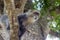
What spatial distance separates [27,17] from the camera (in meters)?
1.86

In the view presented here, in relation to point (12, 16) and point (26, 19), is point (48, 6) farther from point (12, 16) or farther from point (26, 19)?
point (12, 16)

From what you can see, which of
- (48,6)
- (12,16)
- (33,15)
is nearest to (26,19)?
(33,15)

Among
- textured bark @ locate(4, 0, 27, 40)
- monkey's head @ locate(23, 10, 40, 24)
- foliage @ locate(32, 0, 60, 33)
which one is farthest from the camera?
foliage @ locate(32, 0, 60, 33)

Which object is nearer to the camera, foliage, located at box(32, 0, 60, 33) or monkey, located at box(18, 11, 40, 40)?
monkey, located at box(18, 11, 40, 40)

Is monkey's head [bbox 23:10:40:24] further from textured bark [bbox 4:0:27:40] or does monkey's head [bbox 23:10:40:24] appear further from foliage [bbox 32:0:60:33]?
foliage [bbox 32:0:60:33]

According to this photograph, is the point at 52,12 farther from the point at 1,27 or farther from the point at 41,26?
the point at 1,27

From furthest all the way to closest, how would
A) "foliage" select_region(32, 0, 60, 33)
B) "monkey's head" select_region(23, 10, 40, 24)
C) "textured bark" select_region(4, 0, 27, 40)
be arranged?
"foliage" select_region(32, 0, 60, 33) → "monkey's head" select_region(23, 10, 40, 24) → "textured bark" select_region(4, 0, 27, 40)

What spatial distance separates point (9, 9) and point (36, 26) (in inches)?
32.5

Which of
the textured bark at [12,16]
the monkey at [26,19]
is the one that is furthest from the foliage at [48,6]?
the textured bark at [12,16]

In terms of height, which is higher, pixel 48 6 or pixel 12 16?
pixel 12 16

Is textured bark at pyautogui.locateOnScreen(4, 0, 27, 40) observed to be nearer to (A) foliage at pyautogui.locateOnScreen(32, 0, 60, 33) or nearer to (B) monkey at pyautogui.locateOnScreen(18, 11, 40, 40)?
(B) monkey at pyautogui.locateOnScreen(18, 11, 40, 40)

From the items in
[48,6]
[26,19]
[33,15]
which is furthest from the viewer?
[48,6]

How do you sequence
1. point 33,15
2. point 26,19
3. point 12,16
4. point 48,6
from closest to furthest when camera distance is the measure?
point 12,16, point 33,15, point 26,19, point 48,6

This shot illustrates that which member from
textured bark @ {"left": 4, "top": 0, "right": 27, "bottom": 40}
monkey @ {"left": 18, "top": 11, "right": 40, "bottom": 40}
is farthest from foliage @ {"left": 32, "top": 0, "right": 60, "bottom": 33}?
textured bark @ {"left": 4, "top": 0, "right": 27, "bottom": 40}
